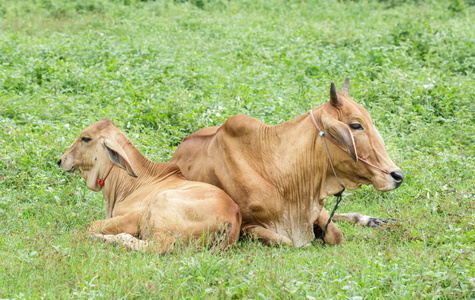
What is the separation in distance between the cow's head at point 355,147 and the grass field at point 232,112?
1.80 ft

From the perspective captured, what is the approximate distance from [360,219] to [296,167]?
3.46 ft

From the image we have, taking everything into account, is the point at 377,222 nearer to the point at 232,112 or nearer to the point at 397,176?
the point at 397,176

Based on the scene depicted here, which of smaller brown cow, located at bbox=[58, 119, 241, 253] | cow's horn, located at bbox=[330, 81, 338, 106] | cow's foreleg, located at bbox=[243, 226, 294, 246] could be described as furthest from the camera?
cow's foreleg, located at bbox=[243, 226, 294, 246]

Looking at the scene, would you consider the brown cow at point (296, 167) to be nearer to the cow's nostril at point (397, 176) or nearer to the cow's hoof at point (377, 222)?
the cow's nostril at point (397, 176)

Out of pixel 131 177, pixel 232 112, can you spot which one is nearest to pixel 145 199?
pixel 131 177

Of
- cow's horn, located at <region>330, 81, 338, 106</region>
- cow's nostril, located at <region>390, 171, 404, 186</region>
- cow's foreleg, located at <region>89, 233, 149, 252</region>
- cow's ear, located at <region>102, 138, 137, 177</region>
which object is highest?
cow's horn, located at <region>330, 81, 338, 106</region>

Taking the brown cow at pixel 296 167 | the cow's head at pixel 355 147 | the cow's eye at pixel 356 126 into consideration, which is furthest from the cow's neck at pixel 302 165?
the cow's eye at pixel 356 126

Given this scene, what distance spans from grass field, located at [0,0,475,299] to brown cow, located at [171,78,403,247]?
274mm

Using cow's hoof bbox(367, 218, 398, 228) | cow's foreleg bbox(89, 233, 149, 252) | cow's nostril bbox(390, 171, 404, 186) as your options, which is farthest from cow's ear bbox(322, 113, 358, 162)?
cow's foreleg bbox(89, 233, 149, 252)

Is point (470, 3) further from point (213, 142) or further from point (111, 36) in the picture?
point (213, 142)

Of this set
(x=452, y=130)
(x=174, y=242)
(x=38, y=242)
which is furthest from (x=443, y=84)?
(x=38, y=242)

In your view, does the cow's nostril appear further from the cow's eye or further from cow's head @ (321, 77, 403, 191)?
the cow's eye

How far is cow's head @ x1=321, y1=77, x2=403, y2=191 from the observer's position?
483cm

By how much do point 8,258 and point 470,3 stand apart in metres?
14.3
